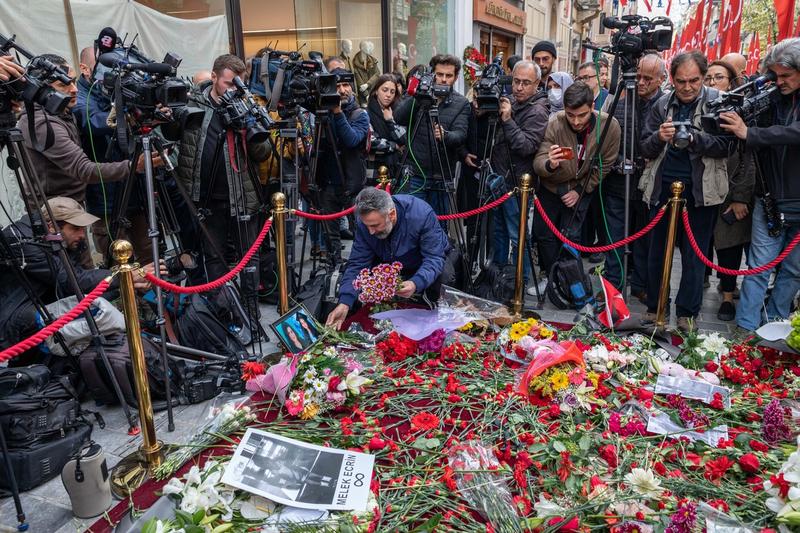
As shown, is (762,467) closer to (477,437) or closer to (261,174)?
(477,437)

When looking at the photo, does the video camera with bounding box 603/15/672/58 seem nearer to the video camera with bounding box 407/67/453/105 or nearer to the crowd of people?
the crowd of people

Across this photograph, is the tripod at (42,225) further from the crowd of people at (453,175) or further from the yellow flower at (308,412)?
the yellow flower at (308,412)

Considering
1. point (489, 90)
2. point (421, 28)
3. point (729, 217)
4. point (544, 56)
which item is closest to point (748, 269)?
point (729, 217)

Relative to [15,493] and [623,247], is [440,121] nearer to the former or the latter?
[623,247]

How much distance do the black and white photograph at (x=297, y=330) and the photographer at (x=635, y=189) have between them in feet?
8.49

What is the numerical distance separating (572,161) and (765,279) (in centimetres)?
147

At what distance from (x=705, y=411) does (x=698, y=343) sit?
0.63 meters

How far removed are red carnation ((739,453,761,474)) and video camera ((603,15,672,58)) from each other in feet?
8.93

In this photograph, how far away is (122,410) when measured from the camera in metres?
3.13

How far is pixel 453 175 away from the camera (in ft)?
16.3

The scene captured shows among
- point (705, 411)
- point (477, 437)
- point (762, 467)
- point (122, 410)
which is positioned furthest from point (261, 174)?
point (762, 467)

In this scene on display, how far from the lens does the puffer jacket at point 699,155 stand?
3.60 metres

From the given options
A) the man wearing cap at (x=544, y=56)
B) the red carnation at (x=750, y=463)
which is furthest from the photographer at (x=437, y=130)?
the red carnation at (x=750, y=463)

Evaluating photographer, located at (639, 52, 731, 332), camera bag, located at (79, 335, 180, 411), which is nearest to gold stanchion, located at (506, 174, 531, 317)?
photographer, located at (639, 52, 731, 332)
